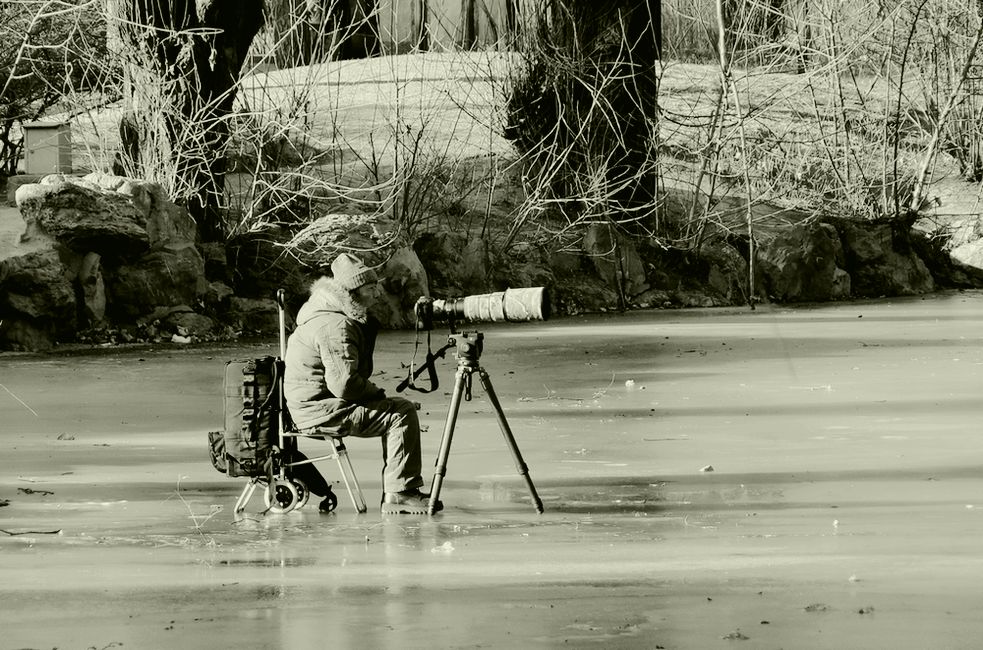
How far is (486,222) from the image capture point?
22422 millimetres

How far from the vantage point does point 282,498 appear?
8.25 metres

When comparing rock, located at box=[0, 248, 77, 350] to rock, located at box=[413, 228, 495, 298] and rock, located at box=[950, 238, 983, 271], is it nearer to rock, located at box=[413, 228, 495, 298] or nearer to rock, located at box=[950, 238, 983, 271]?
rock, located at box=[413, 228, 495, 298]

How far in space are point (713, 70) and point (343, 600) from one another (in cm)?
2921

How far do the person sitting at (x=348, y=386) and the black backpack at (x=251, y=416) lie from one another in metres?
0.12

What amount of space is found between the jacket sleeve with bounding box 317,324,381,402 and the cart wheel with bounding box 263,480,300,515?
1.74 feet

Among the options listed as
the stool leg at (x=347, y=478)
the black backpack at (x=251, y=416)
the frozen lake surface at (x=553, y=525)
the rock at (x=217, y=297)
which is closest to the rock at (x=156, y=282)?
the rock at (x=217, y=297)

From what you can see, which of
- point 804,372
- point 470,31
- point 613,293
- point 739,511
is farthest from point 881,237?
point 739,511

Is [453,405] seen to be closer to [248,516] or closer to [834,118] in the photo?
[248,516]

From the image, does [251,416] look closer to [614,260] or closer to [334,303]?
[334,303]

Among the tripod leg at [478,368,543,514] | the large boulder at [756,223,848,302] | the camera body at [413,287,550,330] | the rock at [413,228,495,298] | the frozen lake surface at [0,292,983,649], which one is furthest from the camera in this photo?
the large boulder at [756,223,848,302]

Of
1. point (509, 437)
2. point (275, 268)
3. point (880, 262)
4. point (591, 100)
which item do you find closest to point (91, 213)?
point (275, 268)

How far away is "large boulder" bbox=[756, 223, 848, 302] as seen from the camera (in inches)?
971

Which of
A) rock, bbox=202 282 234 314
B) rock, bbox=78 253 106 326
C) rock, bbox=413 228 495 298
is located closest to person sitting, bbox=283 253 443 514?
rock, bbox=78 253 106 326

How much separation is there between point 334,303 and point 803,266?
17723mm
